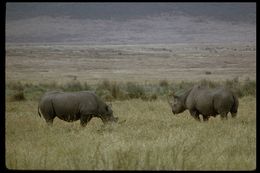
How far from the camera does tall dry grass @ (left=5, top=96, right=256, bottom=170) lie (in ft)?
27.2

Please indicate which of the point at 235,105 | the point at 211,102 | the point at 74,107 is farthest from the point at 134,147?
the point at 235,105

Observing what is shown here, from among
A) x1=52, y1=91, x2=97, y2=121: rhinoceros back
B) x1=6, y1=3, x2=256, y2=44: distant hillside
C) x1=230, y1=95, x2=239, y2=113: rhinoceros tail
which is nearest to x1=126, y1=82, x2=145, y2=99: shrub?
x1=230, y1=95, x2=239, y2=113: rhinoceros tail

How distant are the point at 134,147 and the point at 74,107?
461 cm

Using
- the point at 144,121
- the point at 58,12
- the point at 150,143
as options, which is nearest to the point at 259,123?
the point at 150,143

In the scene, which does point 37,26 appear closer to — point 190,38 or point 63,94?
point 190,38

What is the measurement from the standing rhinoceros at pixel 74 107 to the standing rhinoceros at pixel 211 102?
2495 millimetres

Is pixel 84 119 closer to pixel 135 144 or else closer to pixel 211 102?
pixel 211 102

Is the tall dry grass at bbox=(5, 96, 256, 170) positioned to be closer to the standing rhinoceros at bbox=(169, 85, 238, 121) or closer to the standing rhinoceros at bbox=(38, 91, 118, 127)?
the standing rhinoceros at bbox=(38, 91, 118, 127)

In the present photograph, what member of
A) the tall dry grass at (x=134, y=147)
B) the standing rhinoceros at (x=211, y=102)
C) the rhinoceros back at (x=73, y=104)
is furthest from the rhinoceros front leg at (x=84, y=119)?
Result: the standing rhinoceros at (x=211, y=102)

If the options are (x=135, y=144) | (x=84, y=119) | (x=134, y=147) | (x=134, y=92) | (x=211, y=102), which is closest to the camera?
(x=134, y=147)

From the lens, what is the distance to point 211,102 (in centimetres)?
1467

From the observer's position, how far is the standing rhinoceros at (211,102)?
14477 mm

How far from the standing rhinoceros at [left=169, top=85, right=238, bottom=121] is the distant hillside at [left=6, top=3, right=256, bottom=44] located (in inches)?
3570

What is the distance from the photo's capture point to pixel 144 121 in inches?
568
